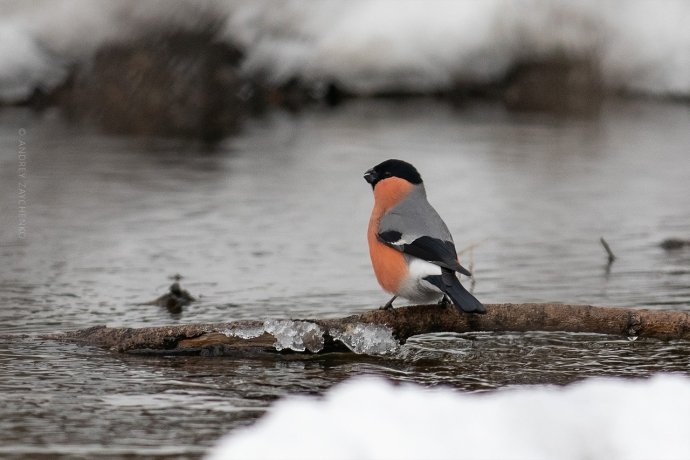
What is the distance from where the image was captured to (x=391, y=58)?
566 inches

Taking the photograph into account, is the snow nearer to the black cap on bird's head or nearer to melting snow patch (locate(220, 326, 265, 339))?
melting snow patch (locate(220, 326, 265, 339))

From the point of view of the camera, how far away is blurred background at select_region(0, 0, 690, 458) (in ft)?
17.0

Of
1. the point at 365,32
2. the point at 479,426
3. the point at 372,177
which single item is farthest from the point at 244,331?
the point at 365,32

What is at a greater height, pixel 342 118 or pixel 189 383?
pixel 342 118

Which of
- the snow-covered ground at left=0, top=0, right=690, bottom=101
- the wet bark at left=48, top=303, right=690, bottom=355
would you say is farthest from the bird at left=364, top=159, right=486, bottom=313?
the snow-covered ground at left=0, top=0, right=690, bottom=101

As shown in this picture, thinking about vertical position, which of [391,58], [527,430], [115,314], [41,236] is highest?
[391,58]

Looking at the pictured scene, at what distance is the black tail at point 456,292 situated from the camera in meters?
4.94

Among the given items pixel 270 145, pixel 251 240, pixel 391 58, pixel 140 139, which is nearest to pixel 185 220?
pixel 251 240

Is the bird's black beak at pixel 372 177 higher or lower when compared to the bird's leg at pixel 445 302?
higher

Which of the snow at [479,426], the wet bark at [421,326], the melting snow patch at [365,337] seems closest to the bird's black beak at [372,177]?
the wet bark at [421,326]

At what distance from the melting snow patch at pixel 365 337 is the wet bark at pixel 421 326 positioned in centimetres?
2

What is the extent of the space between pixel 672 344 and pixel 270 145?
7656 mm

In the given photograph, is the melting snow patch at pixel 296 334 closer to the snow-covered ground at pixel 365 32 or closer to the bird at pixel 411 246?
the bird at pixel 411 246

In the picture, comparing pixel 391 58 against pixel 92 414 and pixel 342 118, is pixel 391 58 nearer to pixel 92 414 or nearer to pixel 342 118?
pixel 342 118
